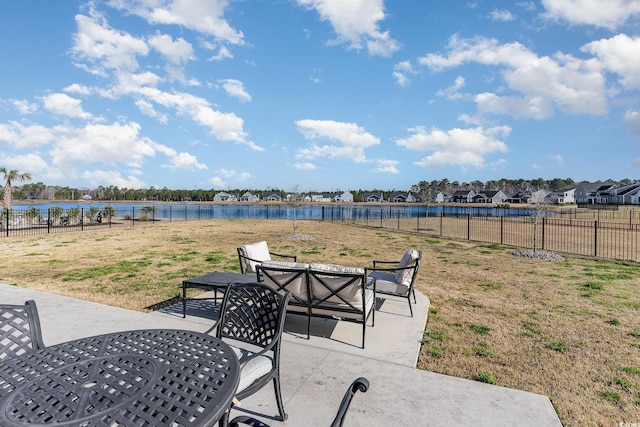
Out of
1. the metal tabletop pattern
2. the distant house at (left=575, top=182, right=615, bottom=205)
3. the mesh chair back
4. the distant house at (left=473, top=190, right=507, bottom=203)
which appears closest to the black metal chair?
the metal tabletop pattern

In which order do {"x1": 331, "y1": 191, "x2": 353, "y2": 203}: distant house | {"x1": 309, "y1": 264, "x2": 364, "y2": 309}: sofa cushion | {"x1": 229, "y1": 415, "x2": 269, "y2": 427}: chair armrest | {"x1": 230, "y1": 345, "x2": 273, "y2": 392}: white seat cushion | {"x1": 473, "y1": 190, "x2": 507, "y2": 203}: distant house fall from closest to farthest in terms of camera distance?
{"x1": 229, "y1": 415, "x2": 269, "y2": 427}: chair armrest → {"x1": 230, "y1": 345, "x2": 273, "y2": 392}: white seat cushion → {"x1": 309, "y1": 264, "x2": 364, "y2": 309}: sofa cushion → {"x1": 473, "y1": 190, "x2": 507, "y2": 203}: distant house → {"x1": 331, "y1": 191, "x2": 353, "y2": 203}: distant house

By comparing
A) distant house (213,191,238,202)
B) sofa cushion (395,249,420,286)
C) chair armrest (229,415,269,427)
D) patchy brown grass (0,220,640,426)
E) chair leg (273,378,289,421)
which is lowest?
patchy brown grass (0,220,640,426)

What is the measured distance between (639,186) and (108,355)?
95.0m

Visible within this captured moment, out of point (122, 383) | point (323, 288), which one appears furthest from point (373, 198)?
point (122, 383)

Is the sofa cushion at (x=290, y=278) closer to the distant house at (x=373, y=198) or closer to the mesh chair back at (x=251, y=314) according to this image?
the mesh chair back at (x=251, y=314)

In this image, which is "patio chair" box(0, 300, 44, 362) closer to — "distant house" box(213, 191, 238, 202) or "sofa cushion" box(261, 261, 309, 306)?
"sofa cushion" box(261, 261, 309, 306)

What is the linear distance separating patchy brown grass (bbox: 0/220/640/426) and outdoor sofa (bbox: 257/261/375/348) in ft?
3.09

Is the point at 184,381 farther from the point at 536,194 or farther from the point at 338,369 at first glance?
the point at 536,194

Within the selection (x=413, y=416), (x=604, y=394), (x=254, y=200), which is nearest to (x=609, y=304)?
(x=604, y=394)

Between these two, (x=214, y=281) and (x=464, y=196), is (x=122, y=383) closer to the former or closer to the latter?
(x=214, y=281)

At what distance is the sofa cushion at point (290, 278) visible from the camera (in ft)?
12.7

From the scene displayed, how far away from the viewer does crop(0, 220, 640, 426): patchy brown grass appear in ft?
11.1

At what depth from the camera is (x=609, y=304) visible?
19.1 ft

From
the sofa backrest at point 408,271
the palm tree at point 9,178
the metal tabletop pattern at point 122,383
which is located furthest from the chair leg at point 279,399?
the palm tree at point 9,178
